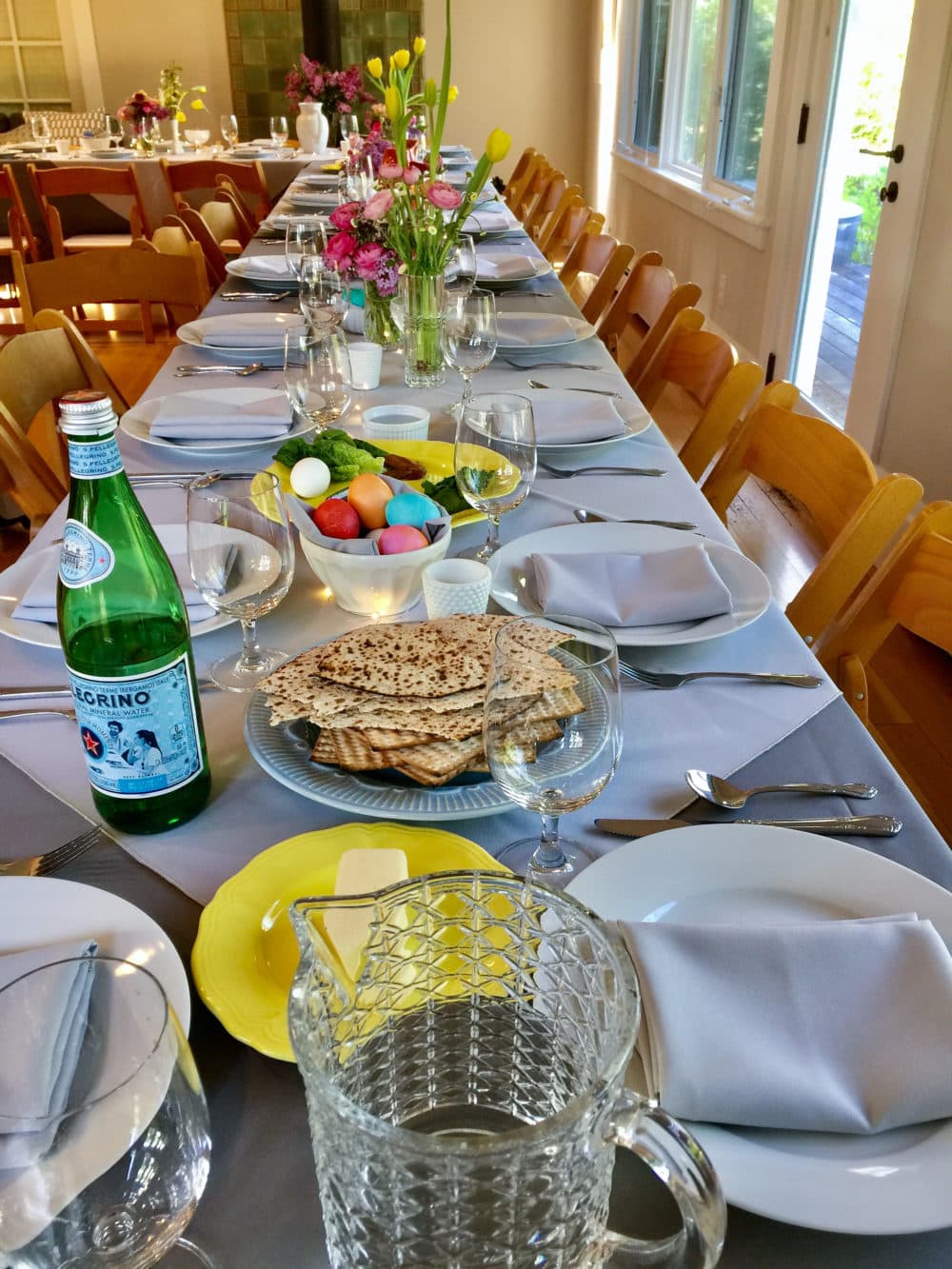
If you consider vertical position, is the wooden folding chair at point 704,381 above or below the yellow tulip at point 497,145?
below

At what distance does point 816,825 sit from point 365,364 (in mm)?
1308

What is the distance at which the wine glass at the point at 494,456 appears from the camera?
112cm

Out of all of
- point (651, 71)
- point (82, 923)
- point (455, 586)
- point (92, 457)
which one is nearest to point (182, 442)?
point (455, 586)

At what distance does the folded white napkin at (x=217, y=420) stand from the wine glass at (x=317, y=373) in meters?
0.05

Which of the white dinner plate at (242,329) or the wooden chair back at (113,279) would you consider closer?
the white dinner plate at (242,329)

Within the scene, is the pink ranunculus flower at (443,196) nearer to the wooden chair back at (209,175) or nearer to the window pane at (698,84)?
the wooden chair back at (209,175)

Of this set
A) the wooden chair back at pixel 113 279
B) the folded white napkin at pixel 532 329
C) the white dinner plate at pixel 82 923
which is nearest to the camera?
the white dinner plate at pixel 82 923

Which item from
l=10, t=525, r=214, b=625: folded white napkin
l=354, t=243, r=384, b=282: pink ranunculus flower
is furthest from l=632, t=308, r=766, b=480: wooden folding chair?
l=10, t=525, r=214, b=625: folded white napkin

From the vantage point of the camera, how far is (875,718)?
7.47 feet

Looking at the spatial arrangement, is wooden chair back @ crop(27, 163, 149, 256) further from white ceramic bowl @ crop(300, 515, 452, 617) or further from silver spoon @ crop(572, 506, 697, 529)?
white ceramic bowl @ crop(300, 515, 452, 617)

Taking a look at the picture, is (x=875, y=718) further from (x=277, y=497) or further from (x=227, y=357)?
(x=277, y=497)

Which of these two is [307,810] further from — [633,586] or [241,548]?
[633,586]

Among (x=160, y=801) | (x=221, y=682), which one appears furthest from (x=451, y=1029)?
(x=221, y=682)

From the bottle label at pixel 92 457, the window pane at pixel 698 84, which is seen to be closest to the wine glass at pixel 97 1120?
the bottle label at pixel 92 457
